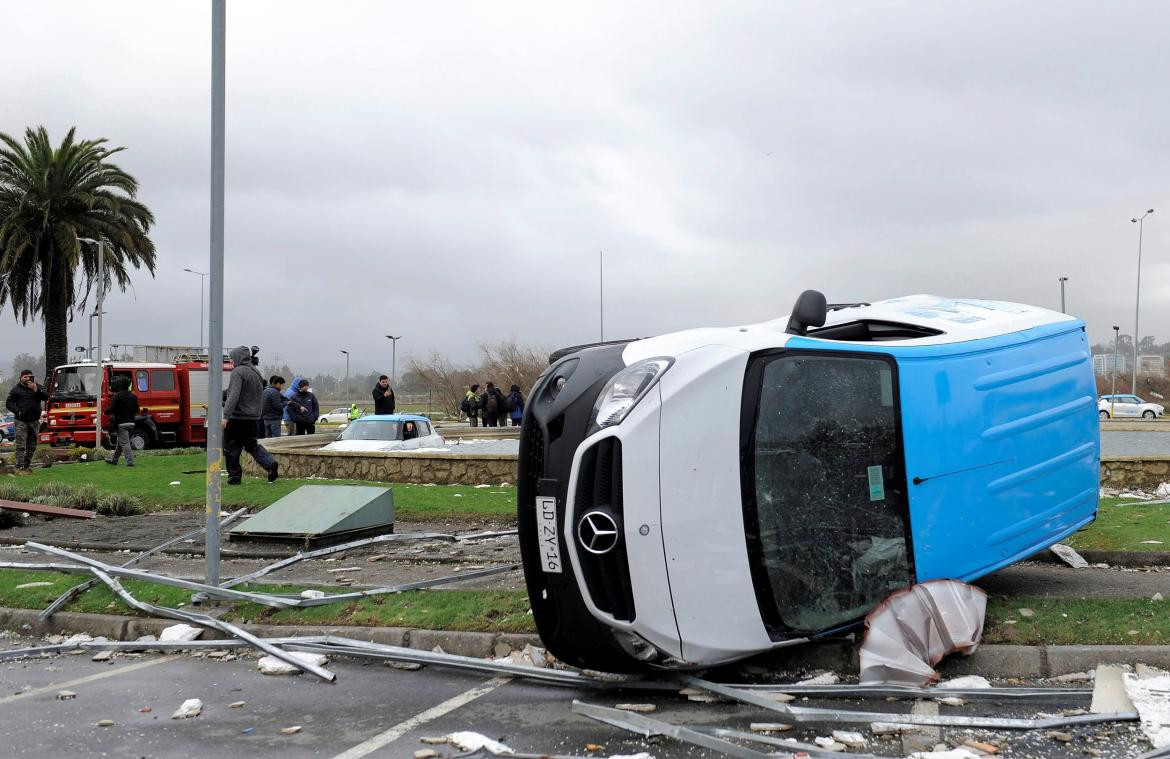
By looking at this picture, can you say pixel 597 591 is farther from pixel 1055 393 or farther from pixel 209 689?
pixel 1055 393

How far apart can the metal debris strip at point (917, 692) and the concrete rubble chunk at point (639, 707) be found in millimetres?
469

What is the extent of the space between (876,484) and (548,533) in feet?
5.75

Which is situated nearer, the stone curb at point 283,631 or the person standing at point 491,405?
the stone curb at point 283,631

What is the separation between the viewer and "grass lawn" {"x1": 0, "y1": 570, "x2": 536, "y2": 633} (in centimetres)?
671

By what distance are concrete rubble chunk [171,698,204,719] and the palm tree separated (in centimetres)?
2805

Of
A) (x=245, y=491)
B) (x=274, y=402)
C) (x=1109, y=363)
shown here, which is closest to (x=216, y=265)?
(x=245, y=491)

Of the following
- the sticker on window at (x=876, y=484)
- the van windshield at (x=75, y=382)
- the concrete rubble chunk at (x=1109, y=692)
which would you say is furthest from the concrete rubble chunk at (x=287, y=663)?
the van windshield at (x=75, y=382)

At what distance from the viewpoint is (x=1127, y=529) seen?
31.4ft

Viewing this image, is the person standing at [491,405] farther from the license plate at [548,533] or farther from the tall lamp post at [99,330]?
the license plate at [548,533]

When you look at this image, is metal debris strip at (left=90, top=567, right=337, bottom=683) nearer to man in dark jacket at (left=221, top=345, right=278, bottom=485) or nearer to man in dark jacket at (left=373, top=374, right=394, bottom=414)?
man in dark jacket at (left=221, top=345, right=278, bottom=485)

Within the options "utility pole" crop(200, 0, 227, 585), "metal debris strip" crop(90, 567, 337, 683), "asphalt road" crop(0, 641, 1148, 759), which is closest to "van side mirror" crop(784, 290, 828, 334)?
"asphalt road" crop(0, 641, 1148, 759)

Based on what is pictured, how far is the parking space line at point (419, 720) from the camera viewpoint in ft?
14.9

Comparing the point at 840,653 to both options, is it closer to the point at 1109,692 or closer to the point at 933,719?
the point at 933,719

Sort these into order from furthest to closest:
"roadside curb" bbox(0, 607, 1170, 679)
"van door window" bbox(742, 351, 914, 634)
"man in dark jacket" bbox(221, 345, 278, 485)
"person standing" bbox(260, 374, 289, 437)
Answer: "person standing" bbox(260, 374, 289, 437) → "man in dark jacket" bbox(221, 345, 278, 485) → "roadside curb" bbox(0, 607, 1170, 679) → "van door window" bbox(742, 351, 914, 634)
